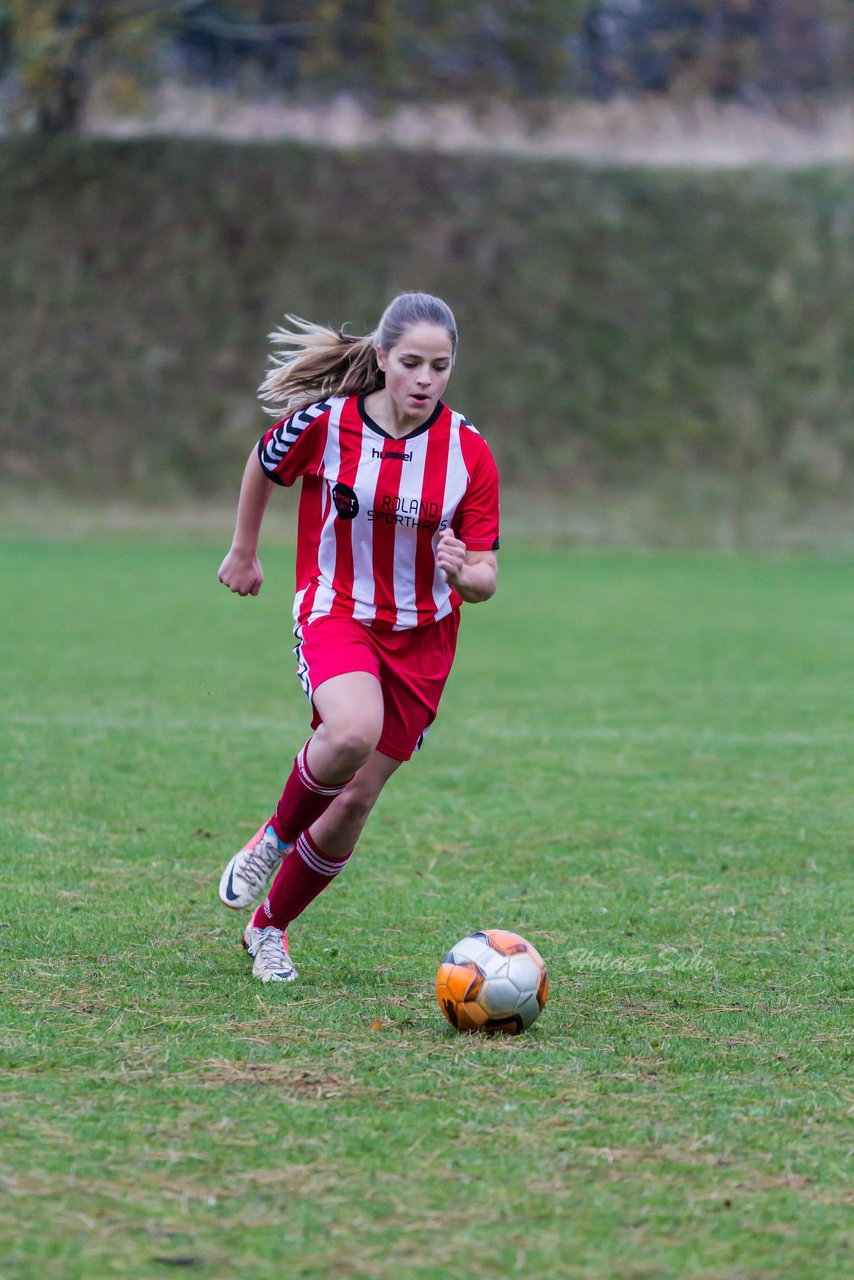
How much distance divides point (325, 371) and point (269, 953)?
164 centimetres

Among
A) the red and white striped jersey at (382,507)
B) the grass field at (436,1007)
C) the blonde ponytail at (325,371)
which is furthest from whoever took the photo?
the blonde ponytail at (325,371)

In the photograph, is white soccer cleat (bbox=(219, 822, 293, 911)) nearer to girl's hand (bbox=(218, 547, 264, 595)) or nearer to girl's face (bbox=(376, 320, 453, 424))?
girl's hand (bbox=(218, 547, 264, 595))

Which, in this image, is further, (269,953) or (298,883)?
(298,883)

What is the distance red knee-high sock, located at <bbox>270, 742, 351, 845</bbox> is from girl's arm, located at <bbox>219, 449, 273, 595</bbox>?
545mm

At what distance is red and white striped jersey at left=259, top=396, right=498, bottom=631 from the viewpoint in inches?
170

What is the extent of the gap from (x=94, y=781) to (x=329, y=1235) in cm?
437

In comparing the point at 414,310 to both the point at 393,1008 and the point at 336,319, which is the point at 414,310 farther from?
the point at 336,319

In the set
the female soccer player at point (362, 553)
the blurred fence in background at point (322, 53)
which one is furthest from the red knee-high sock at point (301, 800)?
the blurred fence in background at point (322, 53)

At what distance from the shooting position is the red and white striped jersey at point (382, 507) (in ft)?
14.2

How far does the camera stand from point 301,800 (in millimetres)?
4305

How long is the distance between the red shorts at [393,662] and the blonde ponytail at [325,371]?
2.21ft

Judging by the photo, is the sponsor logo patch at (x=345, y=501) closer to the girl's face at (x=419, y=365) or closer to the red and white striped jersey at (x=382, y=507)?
the red and white striped jersey at (x=382, y=507)

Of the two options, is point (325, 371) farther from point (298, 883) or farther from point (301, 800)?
point (298, 883)

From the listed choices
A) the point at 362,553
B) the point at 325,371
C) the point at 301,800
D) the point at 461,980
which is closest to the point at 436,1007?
the point at 461,980
